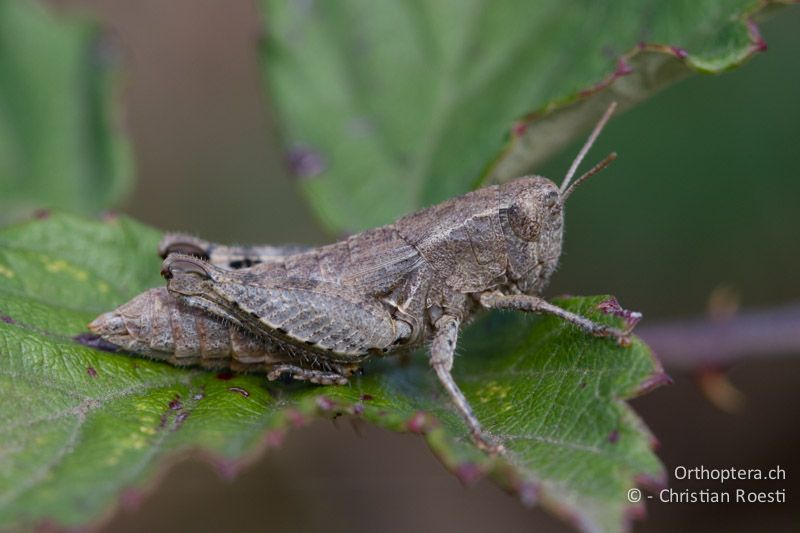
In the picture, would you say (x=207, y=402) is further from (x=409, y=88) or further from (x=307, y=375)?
(x=409, y=88)

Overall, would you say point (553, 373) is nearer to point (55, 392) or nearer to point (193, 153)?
point (55, 392)

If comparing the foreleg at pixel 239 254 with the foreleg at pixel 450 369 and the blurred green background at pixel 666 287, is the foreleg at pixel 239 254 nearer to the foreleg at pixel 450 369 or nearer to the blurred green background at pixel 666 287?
the foreleg at pixel 450 369

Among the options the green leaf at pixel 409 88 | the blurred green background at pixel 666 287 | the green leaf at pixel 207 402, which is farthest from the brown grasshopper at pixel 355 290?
the blurred green background at pixel 666 287

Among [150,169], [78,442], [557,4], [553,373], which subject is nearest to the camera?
[78,442]

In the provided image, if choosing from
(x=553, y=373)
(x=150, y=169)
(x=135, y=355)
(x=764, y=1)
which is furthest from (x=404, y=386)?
(x=150, y=169)

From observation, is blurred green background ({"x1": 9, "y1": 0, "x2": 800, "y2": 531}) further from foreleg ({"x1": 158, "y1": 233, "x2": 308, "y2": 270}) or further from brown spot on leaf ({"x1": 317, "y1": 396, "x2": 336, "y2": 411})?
brown spot on leaf ({"x1": 317, "y1": 396, "x2": 336, "y2": 411})
